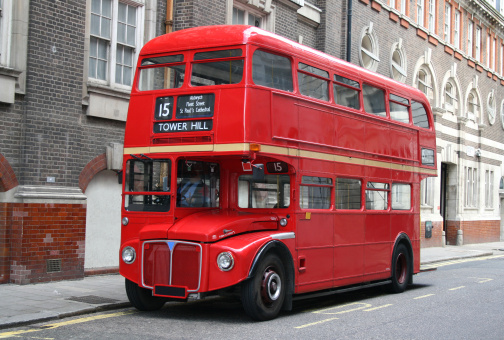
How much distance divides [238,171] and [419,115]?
19.0 feet

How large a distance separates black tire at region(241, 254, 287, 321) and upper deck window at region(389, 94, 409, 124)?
499 centimetres

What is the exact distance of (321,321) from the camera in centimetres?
959

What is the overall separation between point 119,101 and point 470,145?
23525 mm

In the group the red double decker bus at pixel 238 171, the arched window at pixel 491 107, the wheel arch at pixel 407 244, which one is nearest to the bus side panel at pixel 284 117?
the red double decker bus at pixel 238 171

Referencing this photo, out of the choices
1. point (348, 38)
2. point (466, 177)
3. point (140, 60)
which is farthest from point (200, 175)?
point (466, 177)

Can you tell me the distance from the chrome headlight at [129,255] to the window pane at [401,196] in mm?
5977

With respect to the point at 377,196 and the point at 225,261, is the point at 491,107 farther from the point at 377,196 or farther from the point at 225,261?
the point at 225,261

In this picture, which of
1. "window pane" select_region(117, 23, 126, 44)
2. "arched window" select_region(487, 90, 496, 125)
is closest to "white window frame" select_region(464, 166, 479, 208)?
"arched window" select_region(487, 90, 496, 125)

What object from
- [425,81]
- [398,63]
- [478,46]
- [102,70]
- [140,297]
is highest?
[478,46]

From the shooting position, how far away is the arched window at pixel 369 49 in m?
24.7

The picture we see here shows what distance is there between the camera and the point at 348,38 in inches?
882

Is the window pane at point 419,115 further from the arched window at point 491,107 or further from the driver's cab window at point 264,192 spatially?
the arched window at point 491,107

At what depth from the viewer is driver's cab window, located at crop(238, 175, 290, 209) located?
10297 mm

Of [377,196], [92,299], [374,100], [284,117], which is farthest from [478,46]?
[92,299]
